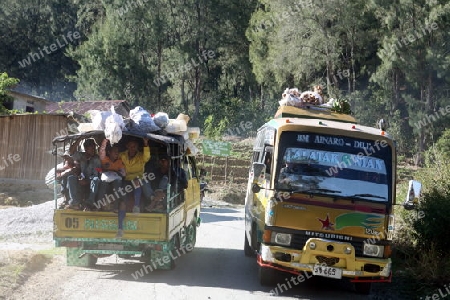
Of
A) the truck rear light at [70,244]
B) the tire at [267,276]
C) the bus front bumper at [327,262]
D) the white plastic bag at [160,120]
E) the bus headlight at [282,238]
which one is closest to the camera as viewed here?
the bus front bumper at [327,262]

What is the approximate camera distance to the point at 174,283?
8.94 metres

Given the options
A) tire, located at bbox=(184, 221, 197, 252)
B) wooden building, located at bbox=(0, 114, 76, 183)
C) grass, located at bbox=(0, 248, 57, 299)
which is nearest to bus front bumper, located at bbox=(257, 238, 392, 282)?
tire, located at bbox=(184, 221, 197, 252)

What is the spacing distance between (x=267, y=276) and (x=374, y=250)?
5.78 feet

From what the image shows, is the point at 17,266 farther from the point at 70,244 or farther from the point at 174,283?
the point at 174,283

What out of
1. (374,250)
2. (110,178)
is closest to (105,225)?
(110,178)

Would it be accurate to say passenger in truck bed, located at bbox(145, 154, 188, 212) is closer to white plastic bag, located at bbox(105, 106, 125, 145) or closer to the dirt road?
white plastic bag, located at bbox(105, 106, 125, 145)

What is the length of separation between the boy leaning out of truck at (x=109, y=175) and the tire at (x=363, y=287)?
417 centimetres

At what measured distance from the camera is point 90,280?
884 centimetres

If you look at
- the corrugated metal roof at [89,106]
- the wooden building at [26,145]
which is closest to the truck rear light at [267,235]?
the wooden building at [26,145]

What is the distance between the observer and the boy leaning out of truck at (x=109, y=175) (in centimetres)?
936

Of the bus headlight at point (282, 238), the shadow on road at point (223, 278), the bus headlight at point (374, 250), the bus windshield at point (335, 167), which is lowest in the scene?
the shadow on road at point (223, 278)

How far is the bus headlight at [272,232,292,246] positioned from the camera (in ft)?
27.4

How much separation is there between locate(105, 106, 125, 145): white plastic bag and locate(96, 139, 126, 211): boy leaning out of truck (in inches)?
17.1

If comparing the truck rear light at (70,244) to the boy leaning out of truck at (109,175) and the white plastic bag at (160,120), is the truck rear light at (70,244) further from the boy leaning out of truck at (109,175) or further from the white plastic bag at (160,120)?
the white plastic bag at (160,120)
